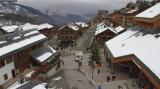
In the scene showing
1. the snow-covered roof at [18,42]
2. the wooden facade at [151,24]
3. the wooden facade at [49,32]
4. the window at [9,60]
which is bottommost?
the wooden facade at [49,32]

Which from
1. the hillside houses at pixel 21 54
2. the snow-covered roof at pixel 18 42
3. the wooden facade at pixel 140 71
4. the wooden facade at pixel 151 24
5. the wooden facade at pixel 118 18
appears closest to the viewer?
the wooden facade at pixel 140 71

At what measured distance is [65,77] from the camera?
42.0 meters

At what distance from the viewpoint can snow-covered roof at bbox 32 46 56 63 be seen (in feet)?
144

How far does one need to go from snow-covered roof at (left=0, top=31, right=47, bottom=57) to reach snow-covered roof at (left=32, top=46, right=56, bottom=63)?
2.45 metres

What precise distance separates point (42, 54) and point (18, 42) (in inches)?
254

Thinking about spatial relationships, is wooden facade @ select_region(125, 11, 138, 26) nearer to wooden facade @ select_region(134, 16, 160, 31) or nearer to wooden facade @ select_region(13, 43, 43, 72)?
wooden facade @ select_region(134, 16, 160, 31)

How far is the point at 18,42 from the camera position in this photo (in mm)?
42031

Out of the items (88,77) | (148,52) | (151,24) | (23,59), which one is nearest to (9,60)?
(23,59)

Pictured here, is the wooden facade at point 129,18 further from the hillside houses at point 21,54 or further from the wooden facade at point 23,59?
the wooden facade at point 23,59

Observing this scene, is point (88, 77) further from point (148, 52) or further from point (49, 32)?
point (49, 32)

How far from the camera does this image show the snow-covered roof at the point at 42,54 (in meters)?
44.0

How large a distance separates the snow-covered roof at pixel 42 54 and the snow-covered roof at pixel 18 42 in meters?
2.45

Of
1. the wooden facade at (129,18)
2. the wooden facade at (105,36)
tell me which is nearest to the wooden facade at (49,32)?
the wooden facade at (105,36)

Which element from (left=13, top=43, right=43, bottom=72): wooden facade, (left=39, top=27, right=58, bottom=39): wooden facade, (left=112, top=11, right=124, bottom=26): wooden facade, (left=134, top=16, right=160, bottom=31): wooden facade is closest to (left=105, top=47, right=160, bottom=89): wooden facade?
(left=134, top=16, right=160, bottom=31): wooden facade
